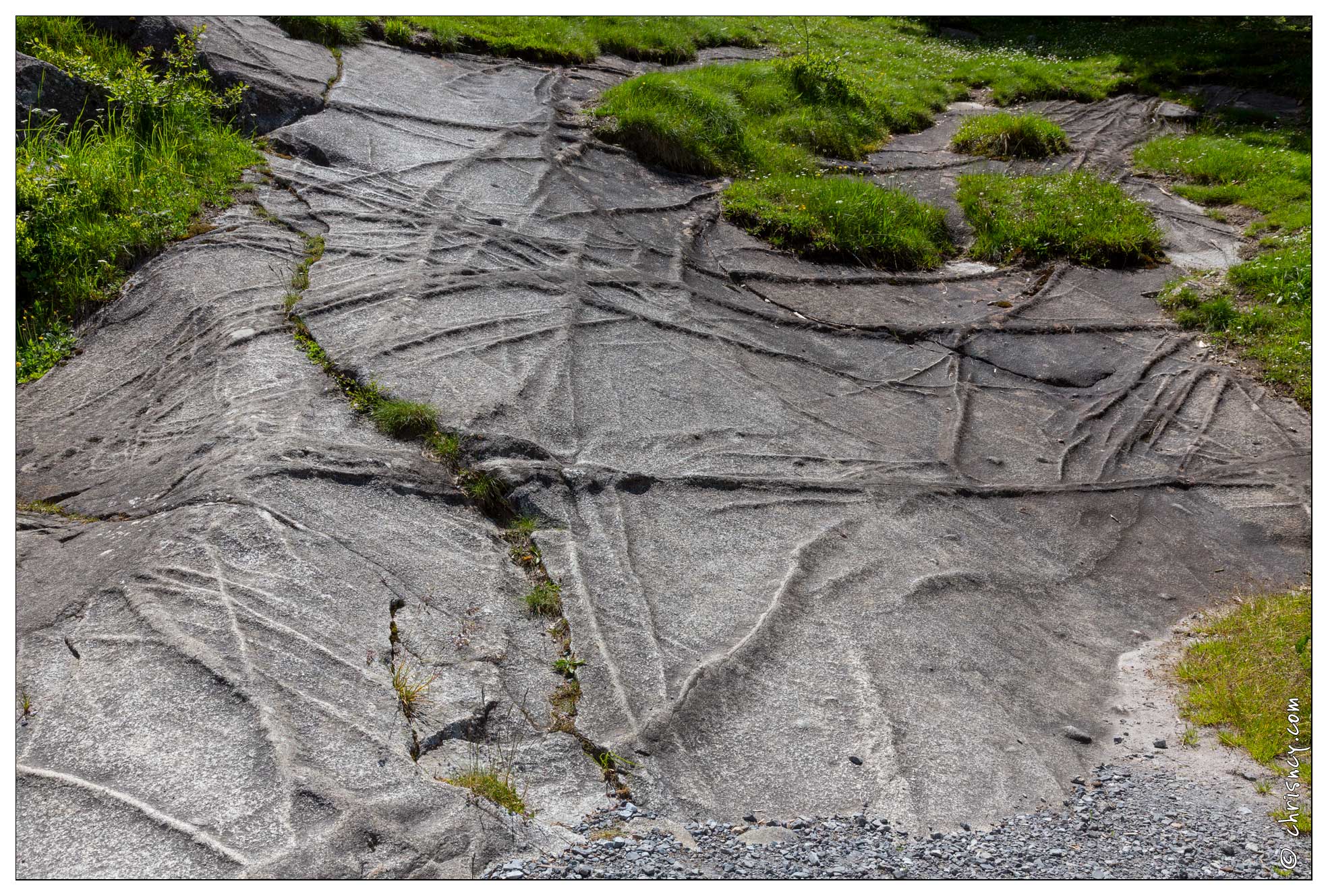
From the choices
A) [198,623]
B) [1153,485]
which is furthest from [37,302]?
[1153,485]

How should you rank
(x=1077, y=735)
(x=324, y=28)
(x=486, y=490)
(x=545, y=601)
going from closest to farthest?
(x=1077, y=735), (x=545, y=601), (x=486, y=490), (x=324, y=28)

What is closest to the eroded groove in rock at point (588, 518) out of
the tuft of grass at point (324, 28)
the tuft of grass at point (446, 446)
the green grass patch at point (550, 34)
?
the tuft of grass at point (446, 446)

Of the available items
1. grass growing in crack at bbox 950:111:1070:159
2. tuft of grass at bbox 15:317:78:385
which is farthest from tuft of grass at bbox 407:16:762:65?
tuft of grass at bbox 15:317:78:385

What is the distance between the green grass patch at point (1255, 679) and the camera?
13.5 feet

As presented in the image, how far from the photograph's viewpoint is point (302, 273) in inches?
259

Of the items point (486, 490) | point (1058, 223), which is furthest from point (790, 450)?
point (1058, 223)

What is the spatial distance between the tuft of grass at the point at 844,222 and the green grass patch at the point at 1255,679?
4.82m

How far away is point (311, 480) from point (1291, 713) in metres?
4.58

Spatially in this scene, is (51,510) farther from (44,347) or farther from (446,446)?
(44,347)

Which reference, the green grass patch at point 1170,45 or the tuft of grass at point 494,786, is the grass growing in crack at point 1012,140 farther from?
the tuft of grass at point 494,786

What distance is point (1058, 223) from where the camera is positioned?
378 inches

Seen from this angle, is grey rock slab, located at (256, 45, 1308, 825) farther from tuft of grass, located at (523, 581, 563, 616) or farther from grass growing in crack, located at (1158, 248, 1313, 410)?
grass growing in crack, located at (1158, 248, 1313, 410)

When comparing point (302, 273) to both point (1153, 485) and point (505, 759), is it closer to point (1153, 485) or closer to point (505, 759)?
point (505, 759)

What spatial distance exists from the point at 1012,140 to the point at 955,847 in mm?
10402
